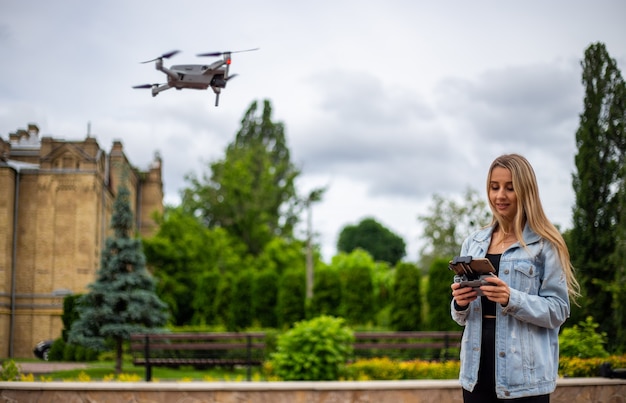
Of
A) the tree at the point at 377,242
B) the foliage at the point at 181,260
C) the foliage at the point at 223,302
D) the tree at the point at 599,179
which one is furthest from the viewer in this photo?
the tree at the point at 377,242

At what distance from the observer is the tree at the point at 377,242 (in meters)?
68.4

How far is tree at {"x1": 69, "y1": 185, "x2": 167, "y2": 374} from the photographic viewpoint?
46.4 feet

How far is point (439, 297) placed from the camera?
17.7m

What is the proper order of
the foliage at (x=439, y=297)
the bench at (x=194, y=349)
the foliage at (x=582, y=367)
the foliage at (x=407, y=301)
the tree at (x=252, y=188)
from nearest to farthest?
the foliage at (x=582, y=367), the bench at (x=194, y=349), the foliage at (x=439, y=297), the foliage at (x=407, y=301), the tree at (x=252, y=188)

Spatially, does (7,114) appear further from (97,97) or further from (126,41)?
(126,41)

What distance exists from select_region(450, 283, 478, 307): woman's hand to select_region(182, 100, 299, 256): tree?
3351cm

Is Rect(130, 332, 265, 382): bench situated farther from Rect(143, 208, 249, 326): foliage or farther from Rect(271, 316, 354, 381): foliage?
Rect(143, 208, 249, 326): foliage

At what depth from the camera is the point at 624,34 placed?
891cm

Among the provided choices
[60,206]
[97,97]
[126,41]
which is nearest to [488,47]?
[126,41]

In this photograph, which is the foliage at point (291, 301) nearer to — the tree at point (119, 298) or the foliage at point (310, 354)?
the tree at point (119, 298)

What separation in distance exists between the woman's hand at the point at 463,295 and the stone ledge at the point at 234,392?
155 inches

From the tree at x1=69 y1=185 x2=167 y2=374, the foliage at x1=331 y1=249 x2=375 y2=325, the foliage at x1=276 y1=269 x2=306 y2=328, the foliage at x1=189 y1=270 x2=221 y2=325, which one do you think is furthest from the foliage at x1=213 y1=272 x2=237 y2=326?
the tree at x1=69 y1=185 x2=167 y2=374

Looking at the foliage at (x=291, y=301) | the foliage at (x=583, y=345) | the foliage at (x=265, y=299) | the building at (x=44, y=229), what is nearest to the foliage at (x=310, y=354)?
the foliage at (x=583, y=345)

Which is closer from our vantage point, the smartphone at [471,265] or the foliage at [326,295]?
the smartphone at [471,265]
